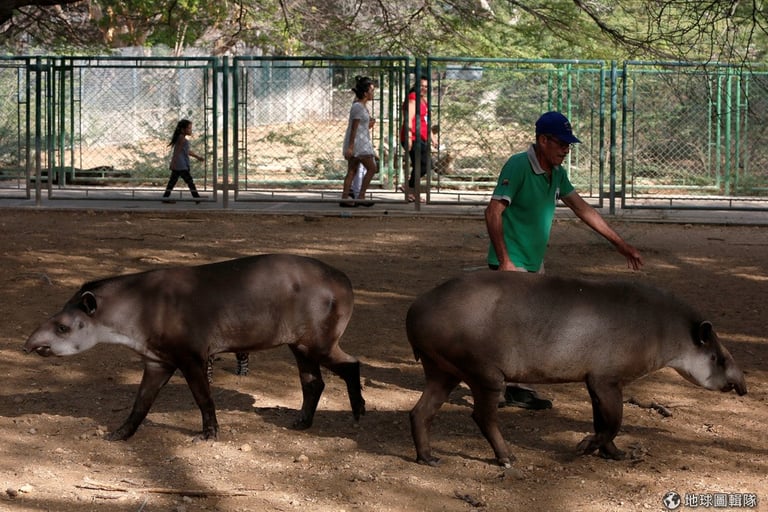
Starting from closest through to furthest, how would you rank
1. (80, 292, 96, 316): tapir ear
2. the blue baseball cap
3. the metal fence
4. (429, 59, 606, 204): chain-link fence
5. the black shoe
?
(80, 292, 96, 316): tapir ear, the blue baseball cap, the black shoe, the metal fence, (429, 59, 606, 204): chain-link fence

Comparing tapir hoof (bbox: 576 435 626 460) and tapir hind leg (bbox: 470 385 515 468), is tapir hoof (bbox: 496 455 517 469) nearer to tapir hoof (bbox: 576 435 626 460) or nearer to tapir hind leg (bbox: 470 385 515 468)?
tapir hind leg (bbox: 470 385 515 468)

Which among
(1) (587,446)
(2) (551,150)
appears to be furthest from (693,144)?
(1) (587,446)

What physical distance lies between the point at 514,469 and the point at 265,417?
1.68m

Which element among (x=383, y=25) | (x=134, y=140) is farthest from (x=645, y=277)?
(x=134, y=140)

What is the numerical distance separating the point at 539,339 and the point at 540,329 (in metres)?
0.05

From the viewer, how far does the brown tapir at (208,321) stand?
252 inches

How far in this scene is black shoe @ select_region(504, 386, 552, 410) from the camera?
7.13 m

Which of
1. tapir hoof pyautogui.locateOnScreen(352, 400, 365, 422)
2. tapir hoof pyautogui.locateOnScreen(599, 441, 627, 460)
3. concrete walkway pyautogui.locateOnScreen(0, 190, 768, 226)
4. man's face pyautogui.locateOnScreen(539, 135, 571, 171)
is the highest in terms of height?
man's face pyautogui.locateOnScreen(539, 135, 571, 171)

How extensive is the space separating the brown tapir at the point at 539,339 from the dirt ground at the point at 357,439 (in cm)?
29

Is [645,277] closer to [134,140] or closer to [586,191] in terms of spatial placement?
[586,191]

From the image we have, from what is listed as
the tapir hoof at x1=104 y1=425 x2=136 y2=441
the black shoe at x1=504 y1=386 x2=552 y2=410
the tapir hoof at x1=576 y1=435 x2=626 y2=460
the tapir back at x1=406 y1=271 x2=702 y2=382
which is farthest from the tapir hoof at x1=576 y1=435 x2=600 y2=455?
the tapir hoof at x1=104 y1=425 x2=136 y2=441

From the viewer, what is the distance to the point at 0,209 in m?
16.8

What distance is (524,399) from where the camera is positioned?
23.4ft

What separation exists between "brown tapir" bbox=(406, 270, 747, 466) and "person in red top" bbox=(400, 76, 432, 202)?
34.2ft
